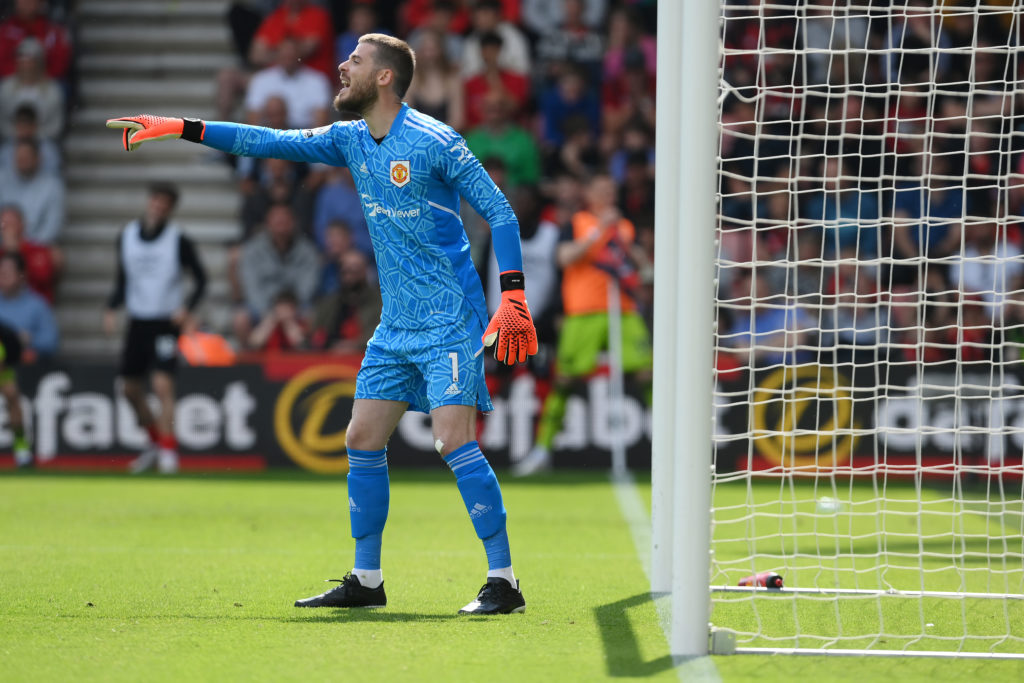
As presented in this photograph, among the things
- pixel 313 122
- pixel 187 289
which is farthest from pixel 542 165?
pixel 187 289

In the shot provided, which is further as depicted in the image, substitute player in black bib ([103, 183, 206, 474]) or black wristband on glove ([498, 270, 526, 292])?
substitute player in black bib ([103, 183, 206, 474])

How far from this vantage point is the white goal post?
13.7ft

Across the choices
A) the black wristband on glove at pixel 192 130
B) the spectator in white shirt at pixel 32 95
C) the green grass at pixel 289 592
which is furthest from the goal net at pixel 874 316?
the spectator in white shirt at pixel 32 95

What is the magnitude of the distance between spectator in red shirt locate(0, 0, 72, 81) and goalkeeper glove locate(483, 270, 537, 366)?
37.8ft

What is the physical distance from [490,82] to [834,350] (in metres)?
9.22

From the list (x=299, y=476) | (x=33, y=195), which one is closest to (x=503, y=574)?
(x=299, y=476)

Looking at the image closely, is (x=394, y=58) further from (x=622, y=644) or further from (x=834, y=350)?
(x=622, y=644)

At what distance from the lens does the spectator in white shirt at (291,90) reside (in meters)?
13.9

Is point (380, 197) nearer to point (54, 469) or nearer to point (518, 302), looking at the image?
point (518, 302)

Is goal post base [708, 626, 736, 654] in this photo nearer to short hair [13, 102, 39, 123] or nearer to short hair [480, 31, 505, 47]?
short hair [480, 31, 505, 47]

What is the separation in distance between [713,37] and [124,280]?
872cm

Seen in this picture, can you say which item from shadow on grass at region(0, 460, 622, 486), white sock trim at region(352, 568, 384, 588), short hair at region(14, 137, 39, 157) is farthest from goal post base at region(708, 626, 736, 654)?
short hair at region(14, 137, 39, 157)

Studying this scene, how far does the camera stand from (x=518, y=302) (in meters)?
4.91

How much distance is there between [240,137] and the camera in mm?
5188
